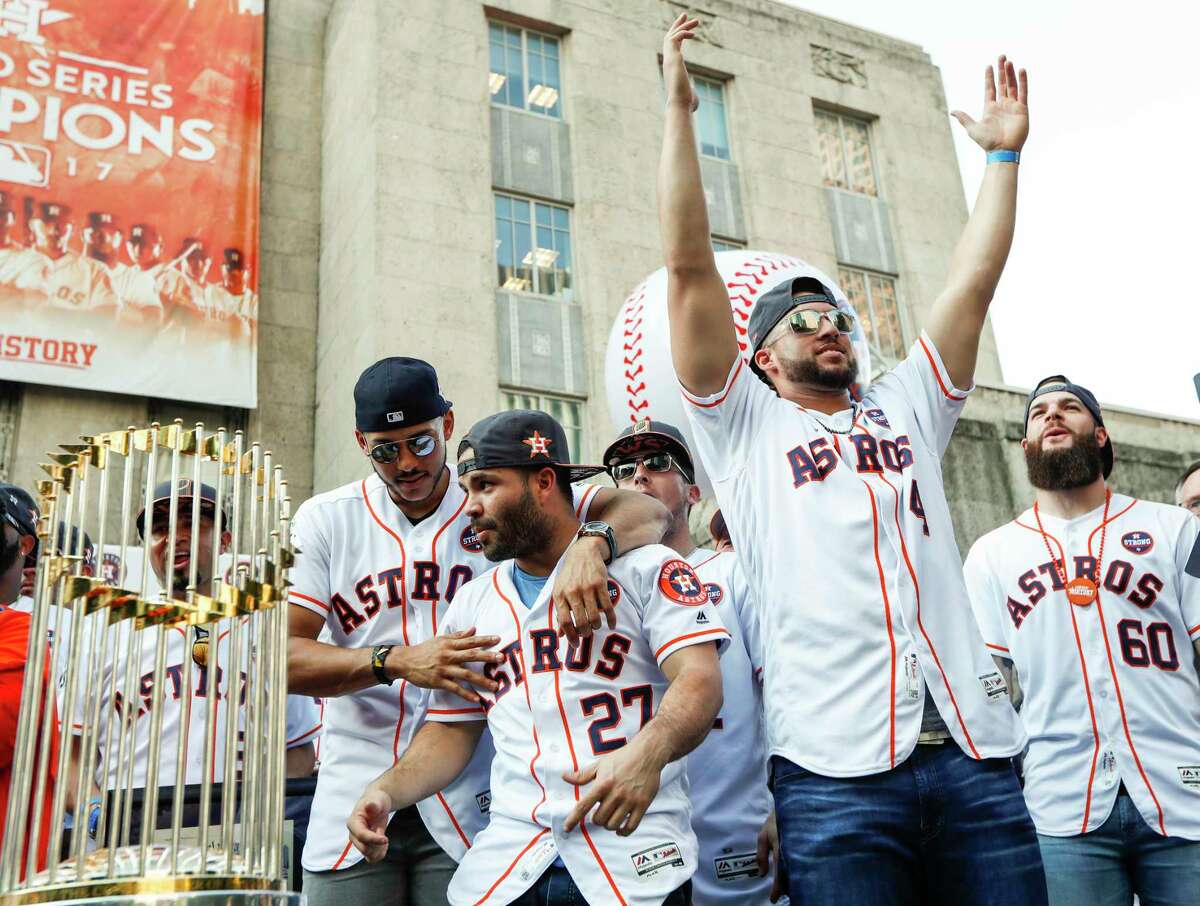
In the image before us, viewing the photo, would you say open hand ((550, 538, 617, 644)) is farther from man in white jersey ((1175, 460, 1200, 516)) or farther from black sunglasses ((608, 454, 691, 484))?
man in white jersey ((1175, 460, 1200, 516))

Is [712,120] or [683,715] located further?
[712,120]

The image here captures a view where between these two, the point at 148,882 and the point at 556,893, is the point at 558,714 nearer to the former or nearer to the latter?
the point at 556,893

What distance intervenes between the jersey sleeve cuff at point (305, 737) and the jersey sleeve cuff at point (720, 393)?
3221 mm

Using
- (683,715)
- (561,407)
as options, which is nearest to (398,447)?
(683,715)

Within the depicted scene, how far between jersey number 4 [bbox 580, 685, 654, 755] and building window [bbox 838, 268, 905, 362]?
17.8 metres

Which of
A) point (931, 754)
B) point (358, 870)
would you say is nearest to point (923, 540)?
point (931, 754)

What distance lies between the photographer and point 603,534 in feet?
10.2

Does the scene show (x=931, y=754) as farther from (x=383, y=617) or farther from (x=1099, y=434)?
(x=1099, y=434)

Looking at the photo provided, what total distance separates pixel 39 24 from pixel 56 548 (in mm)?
16463

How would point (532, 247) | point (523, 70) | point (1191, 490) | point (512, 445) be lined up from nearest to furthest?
point (512, 445)
point (1191, 490)
point (532, 247)
point (523, 70)

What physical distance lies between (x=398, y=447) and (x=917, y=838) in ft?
6.81

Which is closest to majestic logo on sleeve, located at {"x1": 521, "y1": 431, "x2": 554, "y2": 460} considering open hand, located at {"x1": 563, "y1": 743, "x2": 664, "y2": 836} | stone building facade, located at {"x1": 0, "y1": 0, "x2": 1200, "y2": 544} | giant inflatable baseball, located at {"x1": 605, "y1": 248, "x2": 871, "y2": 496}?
open hand, located at {"x1": 563, "y1": 743, "x2": 664, "y2": 836}

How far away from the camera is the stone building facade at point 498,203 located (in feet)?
52.4

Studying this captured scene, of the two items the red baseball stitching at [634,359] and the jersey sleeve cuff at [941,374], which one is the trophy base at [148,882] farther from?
the red baseball stitching at [634,359]
